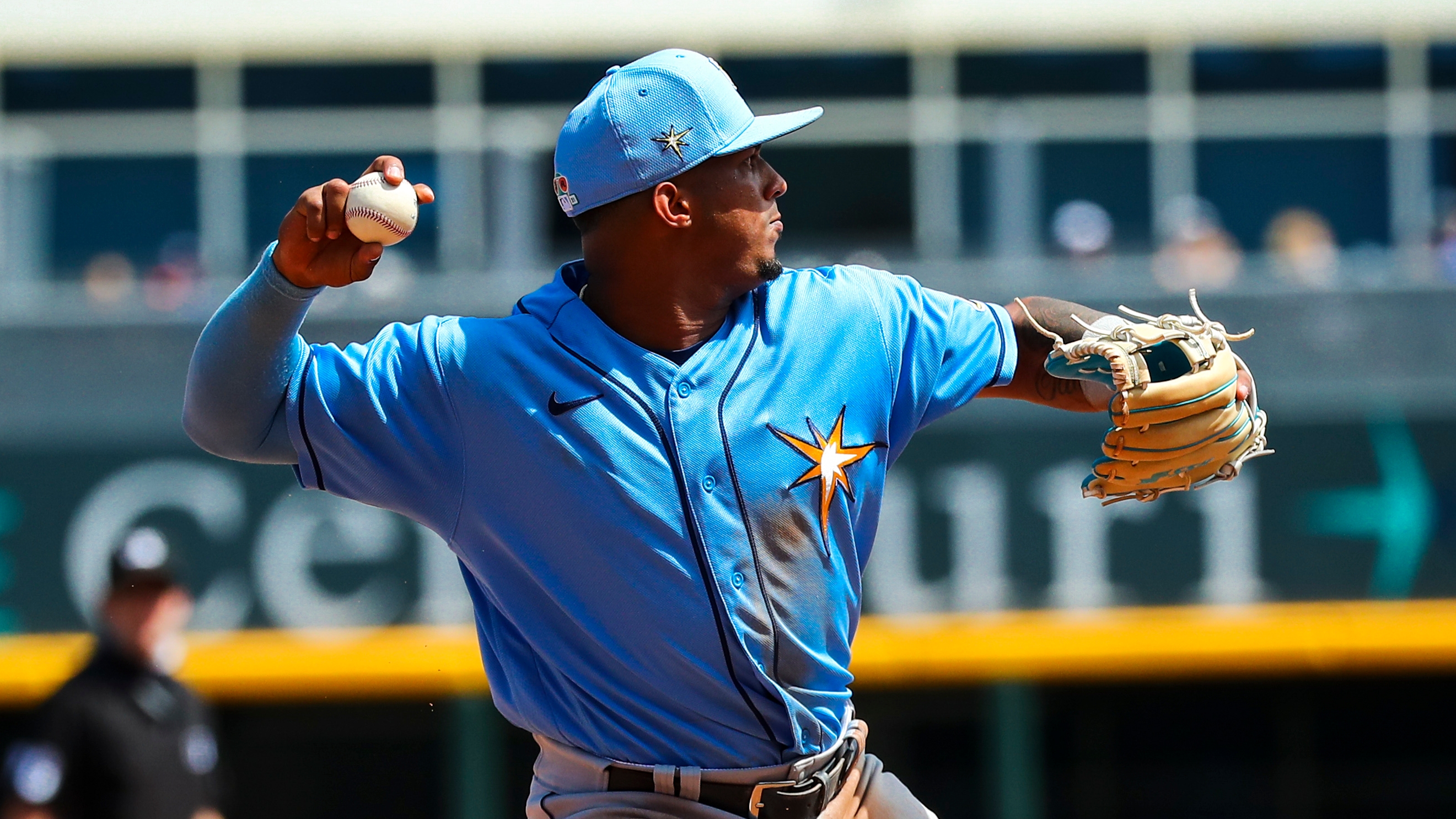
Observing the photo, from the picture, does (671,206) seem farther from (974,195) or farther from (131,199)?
(131,199)

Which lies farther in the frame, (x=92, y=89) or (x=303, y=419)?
(x=92, y=89)

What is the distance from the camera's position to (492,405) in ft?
9.18

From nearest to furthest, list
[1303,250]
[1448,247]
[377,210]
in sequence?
[377,210] → [1448,247] → [1303,250]

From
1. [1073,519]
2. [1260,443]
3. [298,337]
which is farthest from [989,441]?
[298,337]

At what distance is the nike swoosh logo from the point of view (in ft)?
9.14

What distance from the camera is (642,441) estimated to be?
2.77 metres

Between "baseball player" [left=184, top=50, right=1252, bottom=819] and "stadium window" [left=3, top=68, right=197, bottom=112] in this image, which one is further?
"stadium window" [left=3, top=68, right=197, bottom=112]

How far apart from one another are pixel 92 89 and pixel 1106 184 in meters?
6.97

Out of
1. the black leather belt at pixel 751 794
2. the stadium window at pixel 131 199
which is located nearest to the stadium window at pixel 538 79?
the stadium window at pixel 131 199

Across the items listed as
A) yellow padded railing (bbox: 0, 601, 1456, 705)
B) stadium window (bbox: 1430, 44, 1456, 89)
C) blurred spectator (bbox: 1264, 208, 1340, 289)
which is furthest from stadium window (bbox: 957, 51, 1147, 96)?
yellow padded railing (bbox: 0, 601, 1456, 705)

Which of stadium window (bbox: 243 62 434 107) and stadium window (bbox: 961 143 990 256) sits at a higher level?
stadium window (bbox: 243 62 434 107)

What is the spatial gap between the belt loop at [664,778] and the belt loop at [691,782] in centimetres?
1

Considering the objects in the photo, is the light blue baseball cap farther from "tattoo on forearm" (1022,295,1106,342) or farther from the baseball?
"tattoo on forearm" (1022,295,1106,342)

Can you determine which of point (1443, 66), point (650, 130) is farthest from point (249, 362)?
point (1443, 66)
